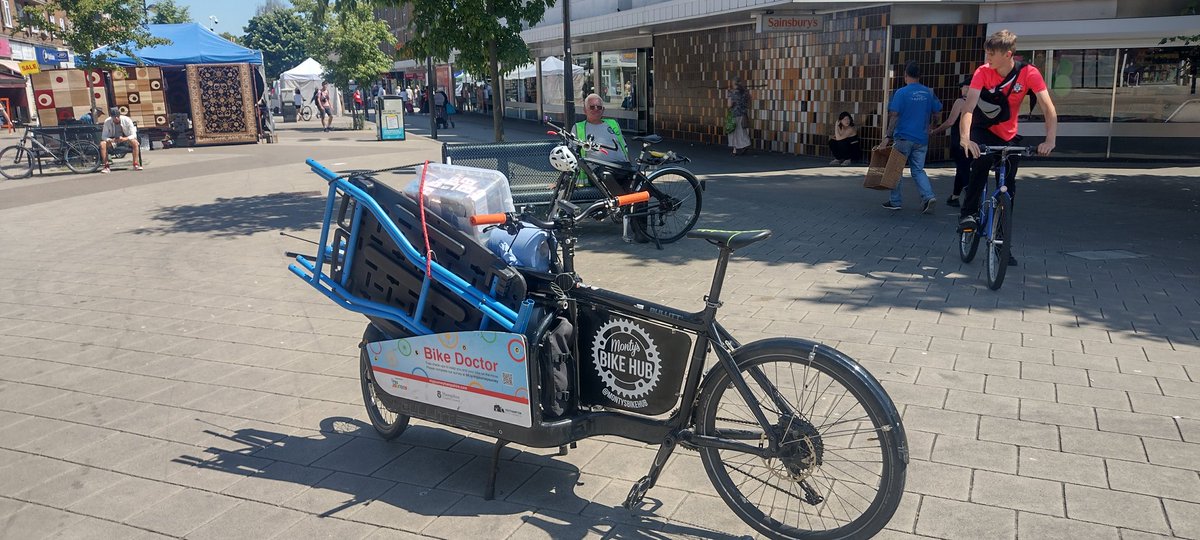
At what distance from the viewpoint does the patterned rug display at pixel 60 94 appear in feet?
82.2

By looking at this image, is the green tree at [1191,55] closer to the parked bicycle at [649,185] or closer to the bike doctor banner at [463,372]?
the parked bicycle at [649,185]

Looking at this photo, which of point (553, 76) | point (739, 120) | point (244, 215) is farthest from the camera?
point (553, 76)

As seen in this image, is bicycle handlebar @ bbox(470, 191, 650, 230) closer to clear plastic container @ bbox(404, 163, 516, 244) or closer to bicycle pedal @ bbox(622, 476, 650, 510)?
clear plastic container @ bbox(404, 163, 516, 244)

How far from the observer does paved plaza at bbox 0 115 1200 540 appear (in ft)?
11.5

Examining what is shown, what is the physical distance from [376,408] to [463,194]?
1.31m

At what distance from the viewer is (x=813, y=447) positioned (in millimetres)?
3088

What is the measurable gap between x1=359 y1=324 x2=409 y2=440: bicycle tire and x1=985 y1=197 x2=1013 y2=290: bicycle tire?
4.49 m

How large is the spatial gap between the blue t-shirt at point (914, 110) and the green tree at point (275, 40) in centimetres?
9619

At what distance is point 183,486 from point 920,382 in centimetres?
363

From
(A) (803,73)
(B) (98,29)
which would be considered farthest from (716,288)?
(B) (98,29)

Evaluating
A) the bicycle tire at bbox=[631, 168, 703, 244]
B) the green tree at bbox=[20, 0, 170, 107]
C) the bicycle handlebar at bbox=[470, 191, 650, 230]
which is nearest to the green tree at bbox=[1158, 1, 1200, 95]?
the bicycle tire at bbox=[631, 168, 703, 244]

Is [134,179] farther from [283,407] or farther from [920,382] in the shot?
[920,382]

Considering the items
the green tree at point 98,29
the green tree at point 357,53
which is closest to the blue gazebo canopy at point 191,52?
the green tree at point 98,29

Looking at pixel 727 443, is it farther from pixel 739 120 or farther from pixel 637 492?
pixel 739 120
